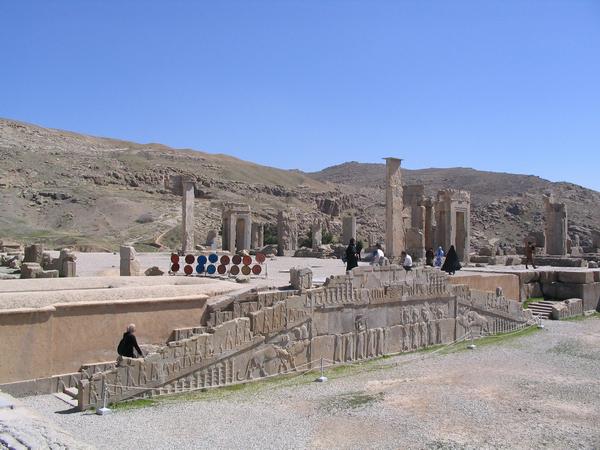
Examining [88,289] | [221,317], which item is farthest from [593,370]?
[88,289]

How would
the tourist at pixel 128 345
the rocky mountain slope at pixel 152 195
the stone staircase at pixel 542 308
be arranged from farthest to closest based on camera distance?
the rocky mountain slope at pixel 152 195, the stone staircase at pixel 542 308, the tourist at pixel 128 345

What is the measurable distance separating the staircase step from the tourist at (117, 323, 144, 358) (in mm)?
1055

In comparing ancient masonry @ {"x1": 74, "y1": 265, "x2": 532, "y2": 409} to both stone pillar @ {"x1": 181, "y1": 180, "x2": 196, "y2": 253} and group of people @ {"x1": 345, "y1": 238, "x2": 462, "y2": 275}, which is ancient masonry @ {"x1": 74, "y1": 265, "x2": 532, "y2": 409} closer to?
group of people @ {"x1": 345, "y1": 238, "x2": 462, "y2": 275}

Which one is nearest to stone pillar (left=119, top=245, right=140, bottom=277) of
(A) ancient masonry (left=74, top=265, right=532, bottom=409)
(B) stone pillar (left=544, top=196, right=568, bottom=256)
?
(A) ancient masonry (left=74, top=265, right=532, bottom=409)

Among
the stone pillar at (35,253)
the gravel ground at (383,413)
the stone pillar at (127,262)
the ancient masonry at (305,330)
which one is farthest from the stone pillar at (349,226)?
the gravel ground at (383,413)

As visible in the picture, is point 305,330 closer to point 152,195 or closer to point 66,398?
point 66,398

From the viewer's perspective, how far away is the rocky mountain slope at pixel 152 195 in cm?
4788

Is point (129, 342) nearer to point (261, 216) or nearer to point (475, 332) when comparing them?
point (475, 332)

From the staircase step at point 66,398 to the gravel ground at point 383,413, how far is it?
0.14 m

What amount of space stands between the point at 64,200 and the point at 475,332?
43.7m

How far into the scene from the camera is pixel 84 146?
256 ft

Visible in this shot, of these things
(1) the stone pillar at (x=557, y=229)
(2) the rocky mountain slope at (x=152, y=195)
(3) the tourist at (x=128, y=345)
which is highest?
(2) the rocky mountain slope at (x=152, y=195)

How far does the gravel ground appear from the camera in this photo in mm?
Answer: 8711

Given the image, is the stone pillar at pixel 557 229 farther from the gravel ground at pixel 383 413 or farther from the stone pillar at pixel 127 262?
the stone pillar at pixel 127 262
